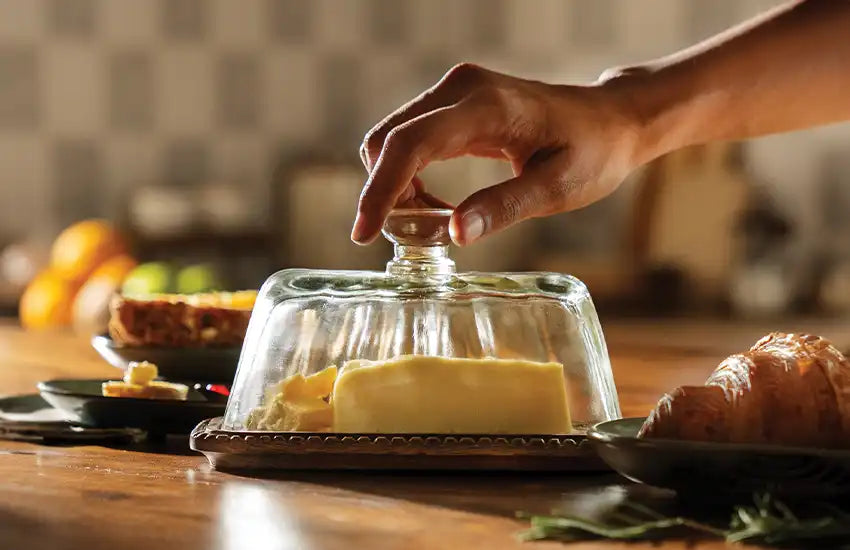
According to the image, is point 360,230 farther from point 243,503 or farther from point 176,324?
point 176,324

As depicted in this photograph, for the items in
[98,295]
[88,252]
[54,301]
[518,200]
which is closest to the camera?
[518,200]

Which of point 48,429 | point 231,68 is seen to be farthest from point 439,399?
point 231,68

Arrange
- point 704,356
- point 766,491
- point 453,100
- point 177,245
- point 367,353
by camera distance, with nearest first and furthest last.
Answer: point 766,491, point 367,353, point 453,100, point 704,356, point 177,245

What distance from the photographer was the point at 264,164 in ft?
15.4

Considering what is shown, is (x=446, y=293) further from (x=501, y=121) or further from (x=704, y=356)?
(x=704, y=356)

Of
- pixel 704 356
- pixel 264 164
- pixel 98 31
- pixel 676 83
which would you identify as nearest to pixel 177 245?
pixel 264 164

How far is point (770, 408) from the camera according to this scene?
0.69 metres

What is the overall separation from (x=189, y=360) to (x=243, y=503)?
1.76 feet

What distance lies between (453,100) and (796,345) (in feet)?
1.20

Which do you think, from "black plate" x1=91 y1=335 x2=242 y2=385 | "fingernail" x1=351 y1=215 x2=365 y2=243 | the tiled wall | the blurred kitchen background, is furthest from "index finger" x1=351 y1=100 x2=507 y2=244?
the tiled wall

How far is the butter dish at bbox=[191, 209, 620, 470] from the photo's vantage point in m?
0.82

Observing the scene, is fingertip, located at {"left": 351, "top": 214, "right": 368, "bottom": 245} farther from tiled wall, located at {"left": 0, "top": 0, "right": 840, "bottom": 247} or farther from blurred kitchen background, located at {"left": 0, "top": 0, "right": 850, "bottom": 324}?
tiled wall, located at {"left": 0, "top": 0, "right": 840, "bottom": 247}

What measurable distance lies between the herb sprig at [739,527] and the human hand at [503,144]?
0.30 meters

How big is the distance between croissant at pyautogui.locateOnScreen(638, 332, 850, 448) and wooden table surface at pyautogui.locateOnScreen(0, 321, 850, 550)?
7 cm
